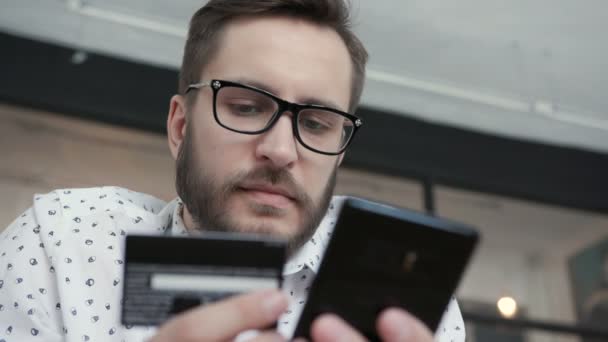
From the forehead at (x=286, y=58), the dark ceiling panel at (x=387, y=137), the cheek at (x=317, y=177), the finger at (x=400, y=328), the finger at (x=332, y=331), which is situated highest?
the forehead at (x=286, y=58)

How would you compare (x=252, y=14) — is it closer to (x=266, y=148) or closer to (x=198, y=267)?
(x=266, y=148)

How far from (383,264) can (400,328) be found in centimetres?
6

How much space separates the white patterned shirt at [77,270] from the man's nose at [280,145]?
0.20 metres

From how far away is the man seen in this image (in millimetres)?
931

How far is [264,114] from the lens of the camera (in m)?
1.04

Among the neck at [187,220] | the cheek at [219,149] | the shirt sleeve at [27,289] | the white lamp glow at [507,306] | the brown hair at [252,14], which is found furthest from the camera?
the white lamp glow at [507,306]

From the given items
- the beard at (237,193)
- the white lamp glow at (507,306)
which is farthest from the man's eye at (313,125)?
the white lamp glow at (507,306)

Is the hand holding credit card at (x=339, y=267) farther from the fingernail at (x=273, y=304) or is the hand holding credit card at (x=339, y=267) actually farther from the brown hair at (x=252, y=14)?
the brown hair at (x=252, y=14)

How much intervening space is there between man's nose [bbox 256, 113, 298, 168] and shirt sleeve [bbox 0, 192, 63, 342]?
0.42m

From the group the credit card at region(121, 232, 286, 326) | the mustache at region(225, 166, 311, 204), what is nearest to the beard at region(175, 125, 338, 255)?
the mustache at region(225, 166, 311, 204)

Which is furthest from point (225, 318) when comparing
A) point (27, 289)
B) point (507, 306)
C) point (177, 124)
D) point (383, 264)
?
point (507, 306)

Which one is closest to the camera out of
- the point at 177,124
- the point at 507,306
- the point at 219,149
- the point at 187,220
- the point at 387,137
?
the point at 219,149

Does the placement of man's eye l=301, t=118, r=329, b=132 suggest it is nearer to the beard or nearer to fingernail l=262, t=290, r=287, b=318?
the beard

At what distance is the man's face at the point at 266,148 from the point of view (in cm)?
97
